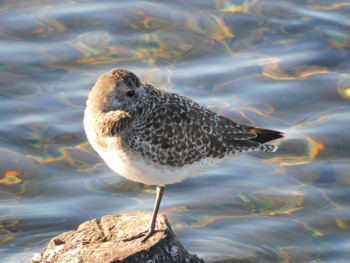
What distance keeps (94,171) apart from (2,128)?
1605mm

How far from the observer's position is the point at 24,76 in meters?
13.5

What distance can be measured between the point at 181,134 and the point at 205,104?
12.6 feet

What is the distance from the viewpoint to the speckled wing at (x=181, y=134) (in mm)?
8758

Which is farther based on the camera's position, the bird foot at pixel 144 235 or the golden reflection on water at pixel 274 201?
the golden reflection on water at pixel 274 201

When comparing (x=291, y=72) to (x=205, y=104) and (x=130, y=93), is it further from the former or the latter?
(x=130, y=93)

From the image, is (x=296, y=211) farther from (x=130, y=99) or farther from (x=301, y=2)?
(x=301, y=2)

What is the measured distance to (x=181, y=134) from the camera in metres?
9.02

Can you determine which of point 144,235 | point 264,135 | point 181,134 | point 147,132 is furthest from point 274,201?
point 144,235

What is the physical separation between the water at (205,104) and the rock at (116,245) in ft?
6.37

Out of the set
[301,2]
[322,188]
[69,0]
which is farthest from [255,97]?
[69,0]

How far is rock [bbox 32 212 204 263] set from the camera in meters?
7.69

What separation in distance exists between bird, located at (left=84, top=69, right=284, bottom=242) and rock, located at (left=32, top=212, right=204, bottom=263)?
9.6 inches

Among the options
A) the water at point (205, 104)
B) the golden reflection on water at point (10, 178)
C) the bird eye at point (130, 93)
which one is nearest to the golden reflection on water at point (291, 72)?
the water at point (205, 104)

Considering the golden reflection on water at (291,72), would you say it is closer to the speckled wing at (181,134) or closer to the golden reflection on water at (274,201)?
the golden reflection on water at (274,201)
